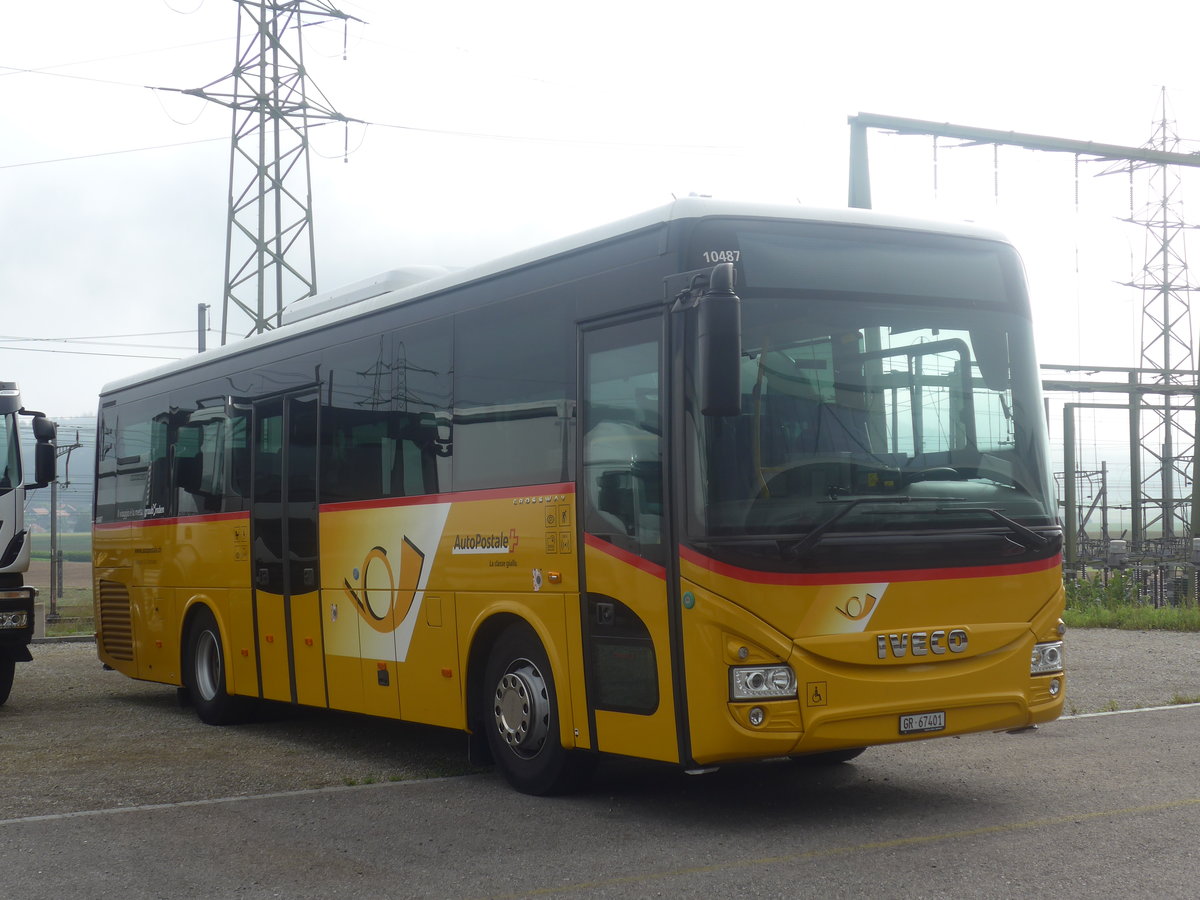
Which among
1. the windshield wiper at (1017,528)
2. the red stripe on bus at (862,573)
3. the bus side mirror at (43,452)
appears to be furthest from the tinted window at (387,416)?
the bus side mirror at (43,452)

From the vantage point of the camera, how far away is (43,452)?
14211 mm

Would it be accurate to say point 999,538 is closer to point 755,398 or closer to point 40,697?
point 755,398

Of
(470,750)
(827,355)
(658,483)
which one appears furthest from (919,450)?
(470,750)

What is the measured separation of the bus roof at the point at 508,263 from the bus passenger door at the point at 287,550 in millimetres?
756

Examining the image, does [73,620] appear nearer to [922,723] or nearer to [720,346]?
[922,723]

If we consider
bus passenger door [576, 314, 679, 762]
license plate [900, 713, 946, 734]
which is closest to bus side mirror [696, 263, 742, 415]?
bus passenger door [576, 314, 679, 762]

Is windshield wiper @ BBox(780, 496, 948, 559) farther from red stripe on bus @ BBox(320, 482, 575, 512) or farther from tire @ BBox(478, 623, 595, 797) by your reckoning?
tire @ BBox(478, 623, 595, 797)

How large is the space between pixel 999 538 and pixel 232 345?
316 inches

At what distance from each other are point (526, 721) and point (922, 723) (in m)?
2.43

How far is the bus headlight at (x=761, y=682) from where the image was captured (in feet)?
23.3

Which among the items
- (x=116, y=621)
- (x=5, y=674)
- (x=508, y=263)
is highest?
(x=508, y=263)

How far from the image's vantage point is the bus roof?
767 cm

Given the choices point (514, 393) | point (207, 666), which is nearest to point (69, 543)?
point (207, 666)

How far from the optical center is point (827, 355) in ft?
24.6
